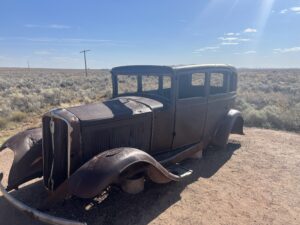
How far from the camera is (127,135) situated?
437cm

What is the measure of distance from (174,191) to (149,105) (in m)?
1.61

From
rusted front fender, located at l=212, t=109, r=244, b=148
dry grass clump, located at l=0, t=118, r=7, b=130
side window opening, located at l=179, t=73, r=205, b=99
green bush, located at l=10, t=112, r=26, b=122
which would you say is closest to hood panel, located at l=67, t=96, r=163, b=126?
side window opening, located at l=179, t=73, r=205, b=99

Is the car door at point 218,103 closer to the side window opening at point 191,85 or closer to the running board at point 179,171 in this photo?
the side window opening at point 191,85

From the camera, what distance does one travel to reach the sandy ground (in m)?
4.00

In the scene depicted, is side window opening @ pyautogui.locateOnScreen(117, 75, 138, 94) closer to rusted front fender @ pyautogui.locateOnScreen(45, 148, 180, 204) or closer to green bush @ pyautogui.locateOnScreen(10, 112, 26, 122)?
rusted front fender @ pyautogui.locateOnScreen(45, 148, 180, 204)

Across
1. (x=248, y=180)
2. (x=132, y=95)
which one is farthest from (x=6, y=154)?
(x=248, y=180)

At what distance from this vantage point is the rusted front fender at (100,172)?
10.5 ft

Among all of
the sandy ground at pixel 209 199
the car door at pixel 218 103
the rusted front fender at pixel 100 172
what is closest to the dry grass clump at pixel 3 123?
the sandy ground at pixel 209 199

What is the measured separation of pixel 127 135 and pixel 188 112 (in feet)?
4.98

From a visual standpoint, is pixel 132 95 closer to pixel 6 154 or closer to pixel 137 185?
pixel 137 185

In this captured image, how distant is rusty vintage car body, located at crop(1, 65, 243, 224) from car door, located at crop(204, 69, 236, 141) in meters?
0.02

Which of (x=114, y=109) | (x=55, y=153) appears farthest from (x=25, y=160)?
(x=114, y=109)

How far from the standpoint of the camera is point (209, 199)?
4.52 meters

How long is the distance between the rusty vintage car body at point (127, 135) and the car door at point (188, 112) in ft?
0.07
